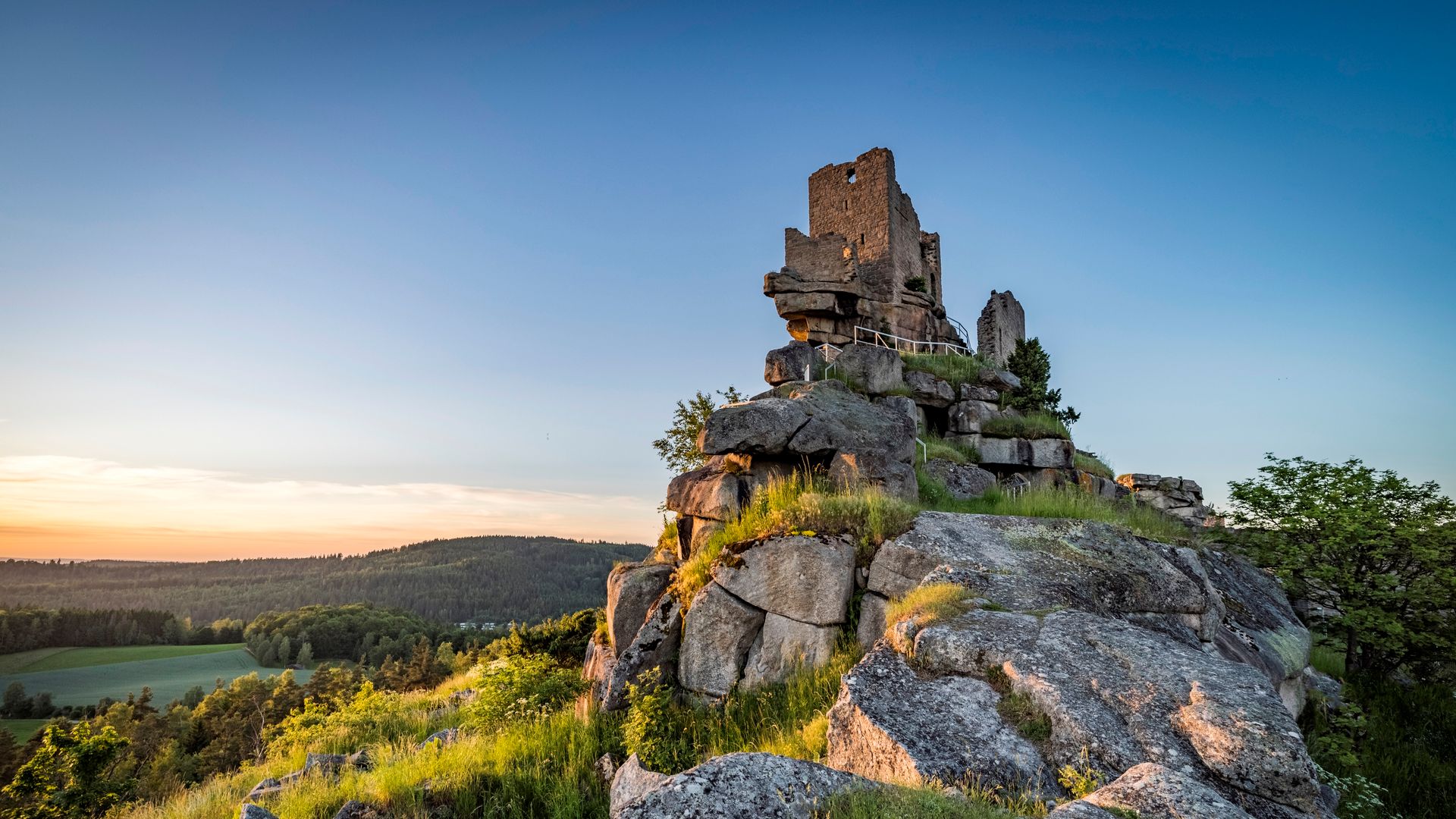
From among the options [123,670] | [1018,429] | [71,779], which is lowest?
[123,670]

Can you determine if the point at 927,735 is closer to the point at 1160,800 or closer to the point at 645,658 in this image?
the point at 1160,800

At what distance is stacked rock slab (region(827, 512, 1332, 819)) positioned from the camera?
4473 millimetres

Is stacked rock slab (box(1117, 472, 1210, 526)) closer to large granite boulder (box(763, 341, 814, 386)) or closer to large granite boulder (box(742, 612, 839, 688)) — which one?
large granite boulder (box(763, 341, 814, 386))

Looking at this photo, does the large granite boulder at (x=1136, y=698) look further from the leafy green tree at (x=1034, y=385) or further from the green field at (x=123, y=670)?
the green field at (x=123, y=670)

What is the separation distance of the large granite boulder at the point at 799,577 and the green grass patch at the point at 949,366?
13.4m

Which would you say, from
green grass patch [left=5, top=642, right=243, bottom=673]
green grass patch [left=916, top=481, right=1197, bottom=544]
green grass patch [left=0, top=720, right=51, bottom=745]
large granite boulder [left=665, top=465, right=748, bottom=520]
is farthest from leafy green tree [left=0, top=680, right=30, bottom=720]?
green grass patch [left=916, top=481, right=1197, bottom=544]

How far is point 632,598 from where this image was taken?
11.9 m

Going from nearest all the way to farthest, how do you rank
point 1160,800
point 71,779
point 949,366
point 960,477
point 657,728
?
point 1160,800 → point 657,728 → point 71,779 → point 960,477 → point 949,366

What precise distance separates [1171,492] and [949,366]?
12.6m

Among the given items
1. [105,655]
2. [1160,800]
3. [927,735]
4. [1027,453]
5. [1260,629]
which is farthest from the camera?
[105,655]

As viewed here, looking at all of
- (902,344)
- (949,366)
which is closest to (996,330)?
(902,344)

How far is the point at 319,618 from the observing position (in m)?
91.2

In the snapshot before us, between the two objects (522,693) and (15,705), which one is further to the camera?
(15,705)

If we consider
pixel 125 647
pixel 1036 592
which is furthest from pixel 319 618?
pixel 1036 592
